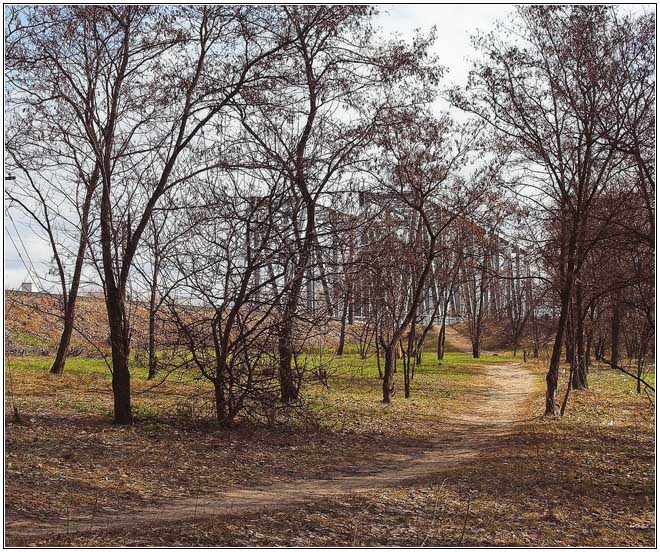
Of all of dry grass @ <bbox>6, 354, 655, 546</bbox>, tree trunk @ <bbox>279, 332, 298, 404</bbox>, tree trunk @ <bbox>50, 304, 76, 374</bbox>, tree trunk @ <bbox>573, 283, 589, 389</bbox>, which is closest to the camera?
dry grass @ <bbox>6, 354, 655, 546</bbox>

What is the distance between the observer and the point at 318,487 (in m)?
8.88

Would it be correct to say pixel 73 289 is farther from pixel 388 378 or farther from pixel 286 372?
pixel 388 378

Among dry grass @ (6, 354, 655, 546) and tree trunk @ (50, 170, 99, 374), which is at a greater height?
tree trunk @ (50, 170, 99, 374)

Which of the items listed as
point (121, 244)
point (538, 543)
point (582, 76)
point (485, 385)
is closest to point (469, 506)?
point (538, 543)

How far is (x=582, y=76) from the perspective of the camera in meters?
12.8

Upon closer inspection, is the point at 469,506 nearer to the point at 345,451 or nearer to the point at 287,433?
the point at 345,451

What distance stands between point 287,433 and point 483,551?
6485 millimetres

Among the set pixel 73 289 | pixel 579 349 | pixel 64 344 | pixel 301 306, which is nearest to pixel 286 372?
pixel 301 306

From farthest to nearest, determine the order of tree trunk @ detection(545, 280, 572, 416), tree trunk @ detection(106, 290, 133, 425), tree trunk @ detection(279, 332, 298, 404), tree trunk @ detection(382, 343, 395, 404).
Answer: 1. tree trunk @ detection(382, 343, 395, 404)
2. tree trunk @ detection(545, 280, 572, 416)
3. tree trunk @ detection(279, 332, 298, 404)
4. tree trunk @ detection(106, 290, 133, 425)

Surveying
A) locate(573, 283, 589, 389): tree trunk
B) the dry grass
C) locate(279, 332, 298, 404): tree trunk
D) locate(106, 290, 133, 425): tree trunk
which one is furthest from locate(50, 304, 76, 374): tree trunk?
locate(573, 283, 589, 389): tree trunk

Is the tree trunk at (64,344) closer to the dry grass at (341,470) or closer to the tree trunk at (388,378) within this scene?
the dry grass at (341,470)

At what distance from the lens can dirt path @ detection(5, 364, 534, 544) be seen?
21.3ft

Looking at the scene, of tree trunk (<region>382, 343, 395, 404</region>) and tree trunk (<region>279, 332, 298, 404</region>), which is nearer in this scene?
tree trunk (<region>279, 332, 298, 404</region>)

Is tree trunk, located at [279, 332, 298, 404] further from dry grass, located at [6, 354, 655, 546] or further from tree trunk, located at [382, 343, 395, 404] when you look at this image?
tree trunk, located at [382, 343, 395, 404]
